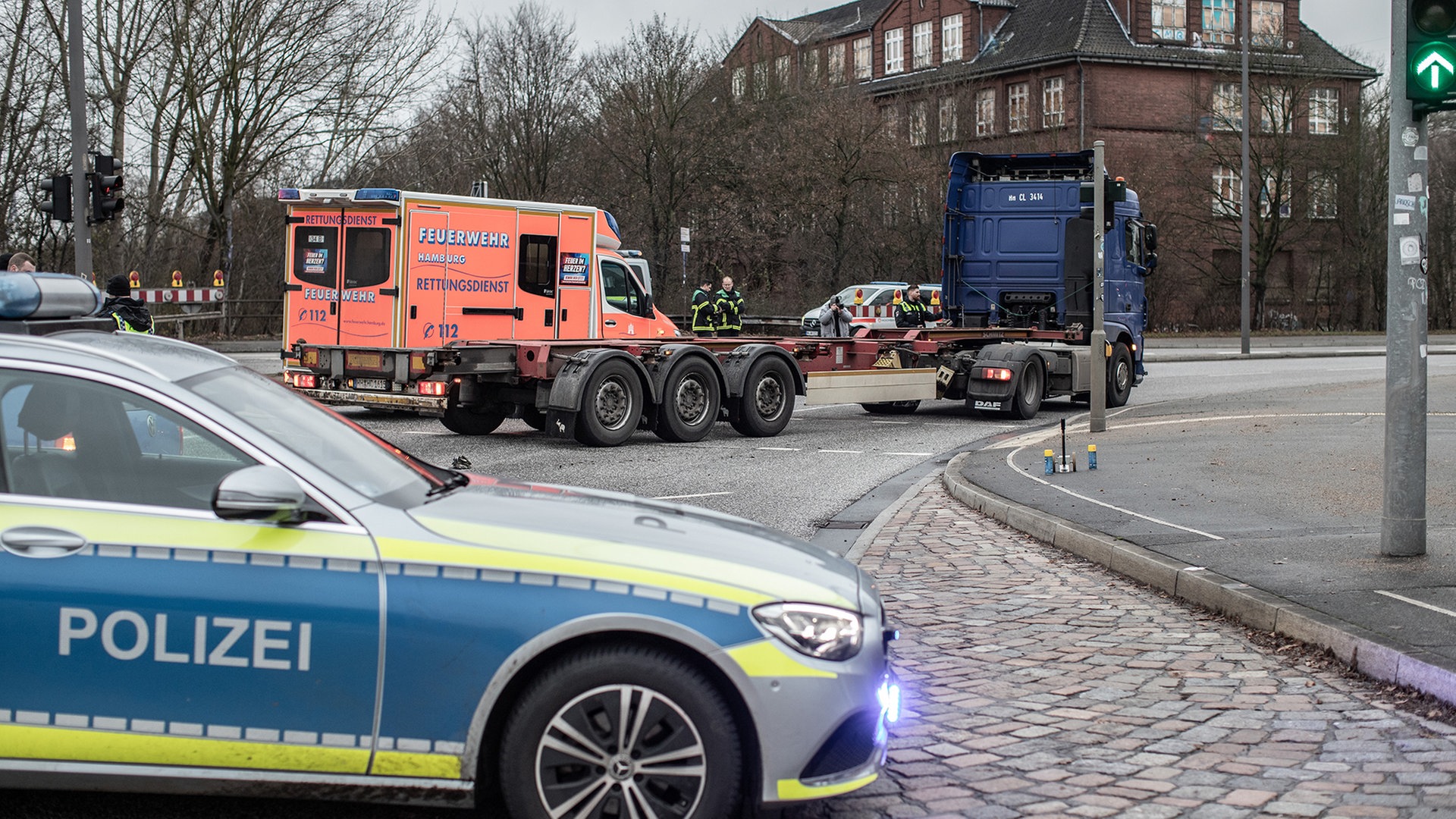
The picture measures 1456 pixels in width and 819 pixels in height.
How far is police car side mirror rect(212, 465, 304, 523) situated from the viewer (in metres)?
3.56

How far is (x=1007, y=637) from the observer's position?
258 inches

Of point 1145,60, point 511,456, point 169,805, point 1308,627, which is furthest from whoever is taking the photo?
point 1145,60

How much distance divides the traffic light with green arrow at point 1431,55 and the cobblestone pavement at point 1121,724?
9.75 feet

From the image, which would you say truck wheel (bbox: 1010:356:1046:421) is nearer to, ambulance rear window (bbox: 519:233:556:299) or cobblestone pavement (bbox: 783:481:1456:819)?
ambulance rear window (bbox: 519:233:556:299)

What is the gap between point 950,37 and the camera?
60.0 meters

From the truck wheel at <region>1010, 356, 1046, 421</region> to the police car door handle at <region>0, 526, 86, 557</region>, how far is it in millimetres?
16115

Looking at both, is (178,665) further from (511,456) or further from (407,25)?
(407,25)

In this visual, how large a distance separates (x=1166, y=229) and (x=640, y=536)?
47.1m

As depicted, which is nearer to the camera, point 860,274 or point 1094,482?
point 1094,482

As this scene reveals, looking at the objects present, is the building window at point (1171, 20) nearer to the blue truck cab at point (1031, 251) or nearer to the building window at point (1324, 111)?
the building window at point (1324, 111)

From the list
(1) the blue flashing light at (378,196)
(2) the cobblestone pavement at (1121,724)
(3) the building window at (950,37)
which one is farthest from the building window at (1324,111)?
(2) the cobblestone pavement at (1121,724)

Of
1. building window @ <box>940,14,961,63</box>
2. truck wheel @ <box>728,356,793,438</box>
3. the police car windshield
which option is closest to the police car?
the police car windshield

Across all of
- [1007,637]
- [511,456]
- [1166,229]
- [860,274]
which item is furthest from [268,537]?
[1166,229]

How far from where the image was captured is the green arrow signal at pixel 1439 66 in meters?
7.04
